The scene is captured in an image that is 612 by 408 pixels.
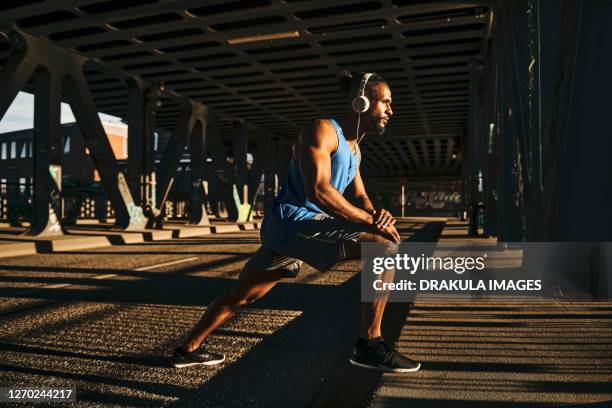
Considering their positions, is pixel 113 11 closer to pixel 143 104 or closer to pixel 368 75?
pixel 143 104

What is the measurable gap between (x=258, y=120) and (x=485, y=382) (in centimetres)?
2684

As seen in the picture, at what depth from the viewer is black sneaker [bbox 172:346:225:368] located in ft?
9.23

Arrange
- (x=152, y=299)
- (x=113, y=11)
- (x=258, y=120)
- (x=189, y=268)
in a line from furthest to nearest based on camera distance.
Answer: (x=258, y=120)
(x=113, y=11)
(x=189, y=268)
(x=152, y=299)

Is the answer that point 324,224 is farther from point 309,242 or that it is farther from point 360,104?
point 360,104

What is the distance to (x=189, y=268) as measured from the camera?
7555mm

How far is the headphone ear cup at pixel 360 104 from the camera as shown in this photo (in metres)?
2.72

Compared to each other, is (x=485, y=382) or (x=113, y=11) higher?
(x=113, y=11)

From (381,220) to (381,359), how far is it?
785mm

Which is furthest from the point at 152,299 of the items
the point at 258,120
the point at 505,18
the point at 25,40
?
the point at 258,120

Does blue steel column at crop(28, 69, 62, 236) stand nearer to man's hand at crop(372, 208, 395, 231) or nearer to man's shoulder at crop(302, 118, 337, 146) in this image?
man's shoulder at crop(302, 118, 337, 146)

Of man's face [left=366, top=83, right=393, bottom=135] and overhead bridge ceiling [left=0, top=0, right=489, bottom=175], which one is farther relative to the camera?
overhead bridge ceiling [left=0, top=0, right=489, bottom=175]

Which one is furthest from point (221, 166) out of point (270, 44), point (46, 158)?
point (46, 158)

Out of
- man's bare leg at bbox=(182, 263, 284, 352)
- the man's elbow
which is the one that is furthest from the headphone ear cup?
man's bare leg at bbox=(182, 263, 284, 352)

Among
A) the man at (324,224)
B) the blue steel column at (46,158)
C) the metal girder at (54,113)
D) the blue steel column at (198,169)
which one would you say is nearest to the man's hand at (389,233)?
the man at (324,224)
